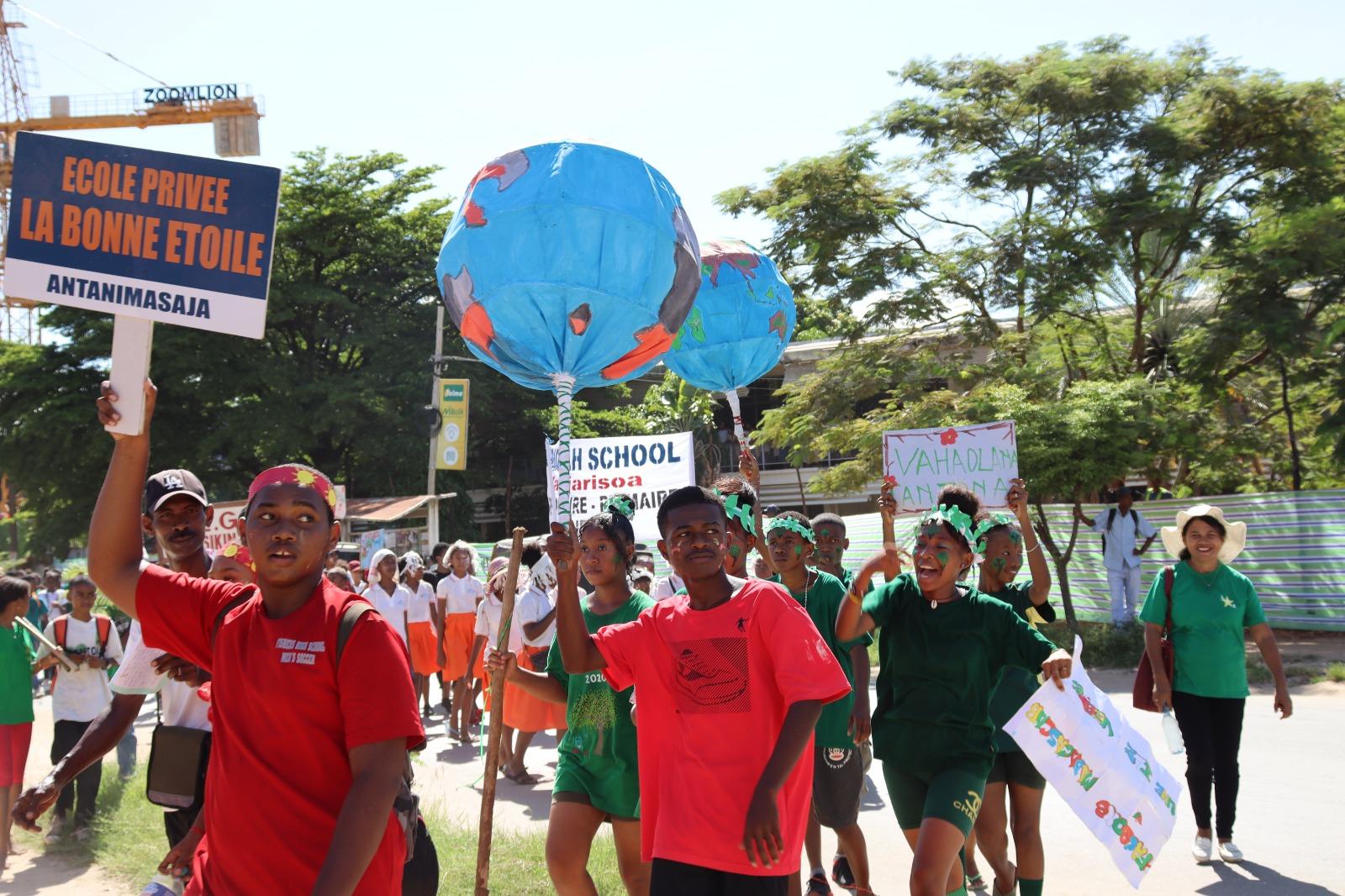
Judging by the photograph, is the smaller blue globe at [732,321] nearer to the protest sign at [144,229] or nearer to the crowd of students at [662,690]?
the crowd of students at [662,690]

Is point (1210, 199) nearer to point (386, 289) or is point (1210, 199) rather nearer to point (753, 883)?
point (753, 883)

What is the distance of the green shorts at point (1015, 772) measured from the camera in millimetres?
5484

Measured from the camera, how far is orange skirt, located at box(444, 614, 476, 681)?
1258 cm

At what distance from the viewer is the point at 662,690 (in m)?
3.95

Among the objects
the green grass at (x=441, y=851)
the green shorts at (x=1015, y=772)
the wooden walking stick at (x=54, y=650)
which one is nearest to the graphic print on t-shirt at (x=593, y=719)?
the green grass at (x=441, y=851)

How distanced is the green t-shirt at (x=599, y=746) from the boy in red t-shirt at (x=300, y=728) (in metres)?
1.94

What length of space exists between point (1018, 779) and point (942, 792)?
1138 millimetres

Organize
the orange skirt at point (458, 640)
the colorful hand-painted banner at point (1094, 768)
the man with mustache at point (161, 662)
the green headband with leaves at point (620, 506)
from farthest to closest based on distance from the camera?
the orange skirt at point (458, 640) → the green headband with leaves at point (620, 506) → the colorful hand-painted banner at point (1094, 768) → the man with mustache at point (161, 662)

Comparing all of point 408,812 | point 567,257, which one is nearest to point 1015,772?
point 567,257

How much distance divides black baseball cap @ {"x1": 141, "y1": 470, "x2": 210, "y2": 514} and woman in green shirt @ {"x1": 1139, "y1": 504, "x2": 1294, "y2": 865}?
→ 199 inches

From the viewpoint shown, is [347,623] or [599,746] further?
[599,746]

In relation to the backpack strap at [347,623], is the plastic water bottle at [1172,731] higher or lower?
lower

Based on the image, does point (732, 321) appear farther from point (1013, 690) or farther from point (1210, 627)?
point (1210, 627)

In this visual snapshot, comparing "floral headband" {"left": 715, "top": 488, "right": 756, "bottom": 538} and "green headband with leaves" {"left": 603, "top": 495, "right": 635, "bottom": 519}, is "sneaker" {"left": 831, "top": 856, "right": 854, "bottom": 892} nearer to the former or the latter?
"floral headband" {"left": 715, "top": 488, "right": 756, "bottom": 538}
